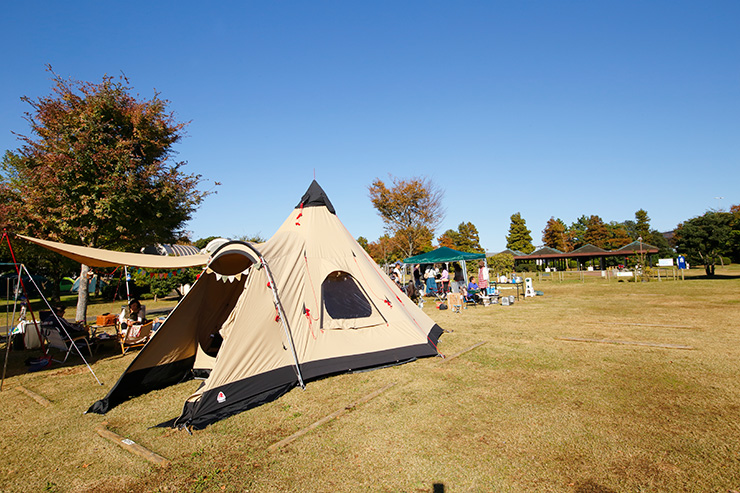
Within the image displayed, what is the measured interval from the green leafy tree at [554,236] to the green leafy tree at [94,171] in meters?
55.0

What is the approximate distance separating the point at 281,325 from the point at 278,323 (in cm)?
6

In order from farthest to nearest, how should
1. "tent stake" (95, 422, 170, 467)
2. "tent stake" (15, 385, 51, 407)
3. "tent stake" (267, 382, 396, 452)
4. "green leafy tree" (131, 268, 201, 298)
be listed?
"green leafy tree" (131, 268, 201, 298), "tent stake" (15, 385, 51, 407), "tent stake" (267, 382, 396, 452), "tent stake" (95, 422, 170, 467)

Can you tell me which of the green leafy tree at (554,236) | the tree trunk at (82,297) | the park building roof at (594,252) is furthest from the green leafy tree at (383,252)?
the tree trunk at (82,297)

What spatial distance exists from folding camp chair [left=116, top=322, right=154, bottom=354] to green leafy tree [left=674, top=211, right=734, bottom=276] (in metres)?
29.3

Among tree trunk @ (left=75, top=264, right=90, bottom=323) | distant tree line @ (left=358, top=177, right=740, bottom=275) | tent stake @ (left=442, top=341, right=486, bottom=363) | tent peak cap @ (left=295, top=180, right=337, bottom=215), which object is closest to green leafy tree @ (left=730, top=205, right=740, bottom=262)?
distant tree line @ (left=358, top=177, right=740, bottom=275)

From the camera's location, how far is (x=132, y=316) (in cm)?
943

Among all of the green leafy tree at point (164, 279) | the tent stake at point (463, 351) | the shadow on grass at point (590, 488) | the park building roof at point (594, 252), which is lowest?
the shadow on grass at point (590, 488)

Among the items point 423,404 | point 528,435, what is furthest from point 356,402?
point 528,435

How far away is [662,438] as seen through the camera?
12.5 ft

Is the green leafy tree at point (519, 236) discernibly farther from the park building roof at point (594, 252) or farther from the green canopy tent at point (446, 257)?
the green canopy tent at point (446, 257)

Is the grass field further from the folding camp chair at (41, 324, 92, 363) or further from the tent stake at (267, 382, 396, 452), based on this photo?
the folding camp chair at (41, 324, 92, 363)

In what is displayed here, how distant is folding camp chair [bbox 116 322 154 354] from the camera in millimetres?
8930

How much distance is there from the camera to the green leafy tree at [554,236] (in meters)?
56.7

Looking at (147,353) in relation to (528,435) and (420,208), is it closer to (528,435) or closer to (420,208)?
(528,435)
